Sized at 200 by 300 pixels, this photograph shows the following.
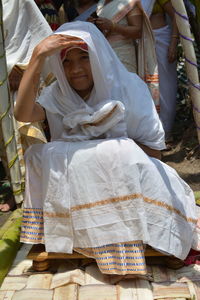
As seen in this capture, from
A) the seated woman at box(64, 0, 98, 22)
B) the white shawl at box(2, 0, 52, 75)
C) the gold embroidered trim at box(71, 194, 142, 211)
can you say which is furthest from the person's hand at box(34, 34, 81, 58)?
the seated woman at box(64, 0, 98, 22)

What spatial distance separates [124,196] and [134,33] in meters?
1.94

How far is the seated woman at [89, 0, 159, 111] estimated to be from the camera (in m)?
3.56

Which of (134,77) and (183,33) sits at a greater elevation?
(183,33)

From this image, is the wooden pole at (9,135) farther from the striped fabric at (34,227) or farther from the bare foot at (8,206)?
the striped fabric at (34,227)

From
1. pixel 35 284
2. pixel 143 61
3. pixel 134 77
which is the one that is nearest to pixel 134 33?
pixel 143 61

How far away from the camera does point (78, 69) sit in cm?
229

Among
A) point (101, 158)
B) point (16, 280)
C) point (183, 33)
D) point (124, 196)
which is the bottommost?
point (16, 280)

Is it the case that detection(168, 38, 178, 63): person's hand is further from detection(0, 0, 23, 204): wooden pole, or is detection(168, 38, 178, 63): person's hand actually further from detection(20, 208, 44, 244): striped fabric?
detection(20, 208, 44, 244): striped fabric

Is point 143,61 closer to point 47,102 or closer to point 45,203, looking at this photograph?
point 47,102

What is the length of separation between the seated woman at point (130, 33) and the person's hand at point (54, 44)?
1.39m

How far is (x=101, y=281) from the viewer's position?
6.97 ft

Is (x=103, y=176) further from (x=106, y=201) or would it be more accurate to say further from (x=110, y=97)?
(x=110, y=97)

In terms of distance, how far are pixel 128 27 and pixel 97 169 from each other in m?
1.85

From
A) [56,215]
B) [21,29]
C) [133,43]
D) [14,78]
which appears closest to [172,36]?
[133,43]
